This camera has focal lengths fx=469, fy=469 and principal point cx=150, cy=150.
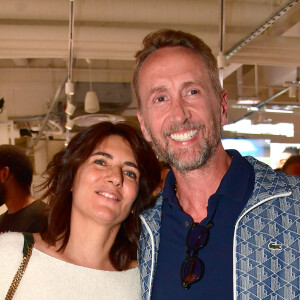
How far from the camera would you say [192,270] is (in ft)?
5.42

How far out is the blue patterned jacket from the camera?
1.54 metres

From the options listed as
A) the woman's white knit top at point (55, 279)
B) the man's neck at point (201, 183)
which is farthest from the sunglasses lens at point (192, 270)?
the woman's white knit top at point (55, 279)

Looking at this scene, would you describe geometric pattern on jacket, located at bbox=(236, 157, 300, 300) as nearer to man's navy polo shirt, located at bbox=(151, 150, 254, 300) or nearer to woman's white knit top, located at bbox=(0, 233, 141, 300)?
man's navy polo shirt, located at bbox=(151, 150, 254, 300)

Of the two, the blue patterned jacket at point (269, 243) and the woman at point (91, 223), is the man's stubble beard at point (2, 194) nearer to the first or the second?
the woman at point (91, 223)

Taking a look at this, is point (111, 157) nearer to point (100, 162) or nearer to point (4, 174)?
point (100, 162)

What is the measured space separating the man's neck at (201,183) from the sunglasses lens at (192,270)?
249mm

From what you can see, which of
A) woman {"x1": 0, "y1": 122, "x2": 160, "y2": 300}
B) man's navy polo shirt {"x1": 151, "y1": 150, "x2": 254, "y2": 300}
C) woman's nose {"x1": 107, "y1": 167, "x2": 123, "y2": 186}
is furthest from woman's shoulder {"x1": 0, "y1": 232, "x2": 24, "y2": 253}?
man's navy polo shirt {"x1": 151, "y1": 150, "x2": 254, "y2": 300}

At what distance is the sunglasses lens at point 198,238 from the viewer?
1.69m

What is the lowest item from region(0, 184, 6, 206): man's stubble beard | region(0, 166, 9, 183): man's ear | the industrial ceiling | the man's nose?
region(0, 184, 6, 206): man's stubble beard

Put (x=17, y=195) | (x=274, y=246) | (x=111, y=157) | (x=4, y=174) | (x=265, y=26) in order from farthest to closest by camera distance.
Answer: (x=265, y=26) → (x=4, y=174) → (x=17, y=195) → (x=111, y=157) → (x=274, y=246)

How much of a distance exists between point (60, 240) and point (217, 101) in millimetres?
949

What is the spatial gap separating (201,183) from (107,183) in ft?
1.40

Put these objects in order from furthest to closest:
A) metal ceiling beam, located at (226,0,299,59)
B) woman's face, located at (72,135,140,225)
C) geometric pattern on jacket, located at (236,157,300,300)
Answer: metal ceiling beam, located at (226,0,299,59), woman's face, located at (72,135,140,225), geometric pattern on jacket, located at (236,157,300,300)

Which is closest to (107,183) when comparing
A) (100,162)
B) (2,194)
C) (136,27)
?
(100,162)
